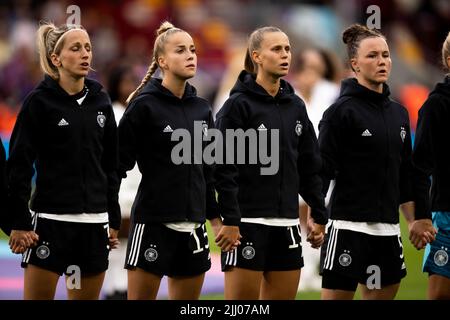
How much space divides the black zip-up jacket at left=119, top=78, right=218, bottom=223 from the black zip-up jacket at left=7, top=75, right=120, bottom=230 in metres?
0.21

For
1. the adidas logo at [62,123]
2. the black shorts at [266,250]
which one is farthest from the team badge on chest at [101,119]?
the black shorts at [266,250]

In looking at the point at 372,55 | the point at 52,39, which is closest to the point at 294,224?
the point at 372,55

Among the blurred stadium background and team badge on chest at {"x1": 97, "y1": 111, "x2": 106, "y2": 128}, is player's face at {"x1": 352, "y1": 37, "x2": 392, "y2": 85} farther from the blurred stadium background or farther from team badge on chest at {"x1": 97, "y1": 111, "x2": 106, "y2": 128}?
the blurred stadium background

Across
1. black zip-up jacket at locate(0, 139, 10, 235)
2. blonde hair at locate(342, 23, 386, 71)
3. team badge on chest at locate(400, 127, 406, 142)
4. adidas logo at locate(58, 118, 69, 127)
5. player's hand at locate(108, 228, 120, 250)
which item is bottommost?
Result: player's hand at locate(108, 228, 120, 250)

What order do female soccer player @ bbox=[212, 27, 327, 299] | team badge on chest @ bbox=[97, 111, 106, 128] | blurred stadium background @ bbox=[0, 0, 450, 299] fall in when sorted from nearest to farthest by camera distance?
team badge on chest @ bbox=[97, 111, 106, 128] < female soccer player @ bbox=[212, 27, 327, 299] < blurred stadium background @ bbox=[0, 0, 450, 299]

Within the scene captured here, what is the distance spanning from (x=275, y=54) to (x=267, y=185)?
2.91 feet

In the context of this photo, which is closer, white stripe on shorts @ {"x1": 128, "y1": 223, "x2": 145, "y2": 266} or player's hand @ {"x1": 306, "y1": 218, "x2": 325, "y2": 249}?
white stripe on shorts @ {"x1": 128, "y1": 223, "x2": 145, "y2": 266}

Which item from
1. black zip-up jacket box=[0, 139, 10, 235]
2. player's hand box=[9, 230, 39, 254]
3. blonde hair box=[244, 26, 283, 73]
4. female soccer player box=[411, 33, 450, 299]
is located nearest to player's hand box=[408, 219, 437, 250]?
female soccer player box=[411, 33, 450, 299]

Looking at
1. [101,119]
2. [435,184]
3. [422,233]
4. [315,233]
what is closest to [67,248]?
[101,119]

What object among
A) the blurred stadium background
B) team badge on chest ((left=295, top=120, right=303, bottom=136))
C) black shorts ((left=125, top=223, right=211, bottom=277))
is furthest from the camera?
the blurred stadium background

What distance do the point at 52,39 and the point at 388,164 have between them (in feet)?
7.78

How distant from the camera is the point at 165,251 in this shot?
7.33 meters

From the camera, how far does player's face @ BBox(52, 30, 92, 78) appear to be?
24.2 feet

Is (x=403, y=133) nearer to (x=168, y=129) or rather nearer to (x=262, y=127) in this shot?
(x=262, y=127)
